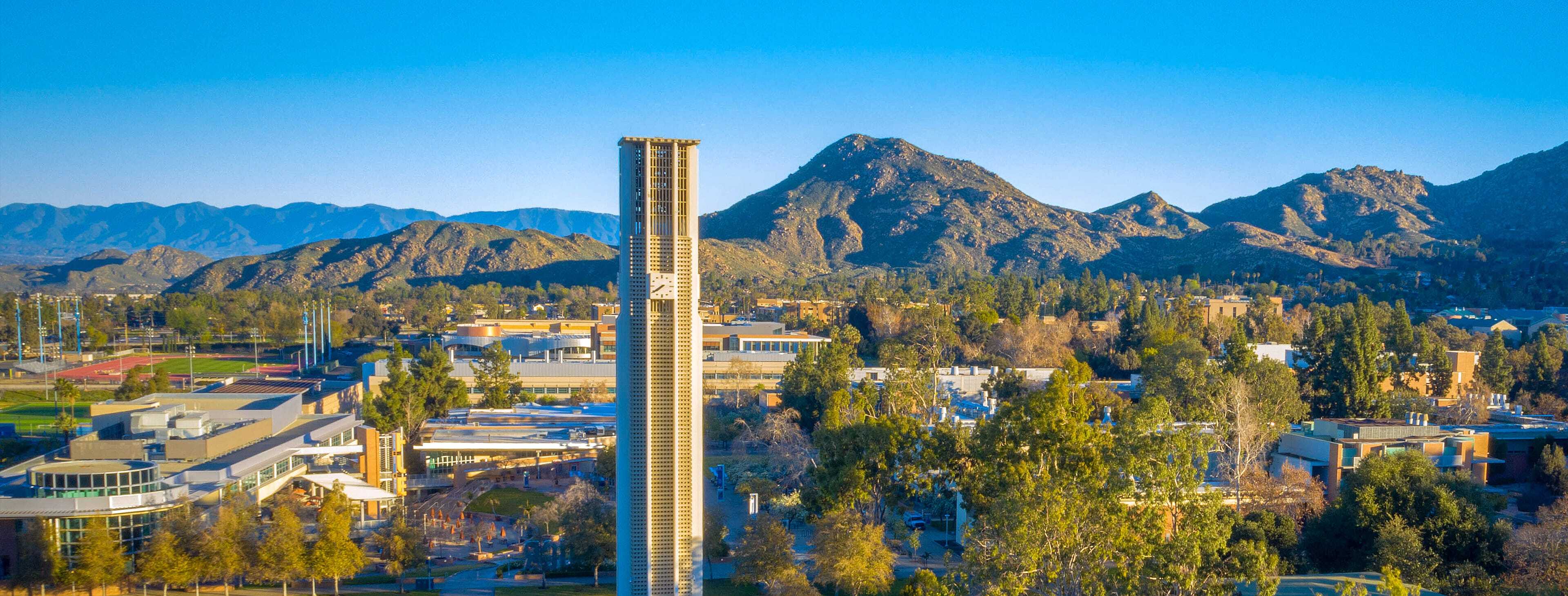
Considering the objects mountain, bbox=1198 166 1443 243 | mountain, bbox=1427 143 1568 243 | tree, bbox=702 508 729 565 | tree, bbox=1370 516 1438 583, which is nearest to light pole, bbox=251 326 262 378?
tree, bbox=702 508 729 565

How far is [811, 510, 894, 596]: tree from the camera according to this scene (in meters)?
22.7

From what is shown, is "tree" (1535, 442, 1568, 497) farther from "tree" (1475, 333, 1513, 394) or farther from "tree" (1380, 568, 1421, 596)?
"tree" (1380, 568, 1421, 596)

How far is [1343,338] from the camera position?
43250 mm

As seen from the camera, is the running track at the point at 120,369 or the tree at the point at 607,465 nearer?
the tree at the point at 607,465

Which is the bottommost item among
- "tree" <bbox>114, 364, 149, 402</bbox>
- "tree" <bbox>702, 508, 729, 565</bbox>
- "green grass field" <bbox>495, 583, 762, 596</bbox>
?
"green grass field" <bbox>495, 583, 762, 596</bbox>

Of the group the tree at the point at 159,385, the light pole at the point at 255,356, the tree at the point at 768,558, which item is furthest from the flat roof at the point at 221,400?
the tree at the point at 768,558

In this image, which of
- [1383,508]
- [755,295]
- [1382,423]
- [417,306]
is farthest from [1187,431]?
[417,306]

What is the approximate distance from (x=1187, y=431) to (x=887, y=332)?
49.6 metres

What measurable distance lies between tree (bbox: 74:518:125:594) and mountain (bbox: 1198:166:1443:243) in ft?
570

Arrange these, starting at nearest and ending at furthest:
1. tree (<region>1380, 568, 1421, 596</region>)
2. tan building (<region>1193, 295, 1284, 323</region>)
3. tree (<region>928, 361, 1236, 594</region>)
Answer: tree (<region>1380, 568, 1421, 596</region>), tree (<region>928, 361, 1236, 594</region>), tan building (<region>1193, 295, 1284, 323</region>)

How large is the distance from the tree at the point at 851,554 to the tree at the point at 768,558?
0.69 metres

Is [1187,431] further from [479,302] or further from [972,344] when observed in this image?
[479,302]

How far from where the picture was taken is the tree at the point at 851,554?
22.7 metres

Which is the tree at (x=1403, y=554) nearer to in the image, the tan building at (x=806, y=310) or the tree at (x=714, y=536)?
the tree at (x=714, y=536)
